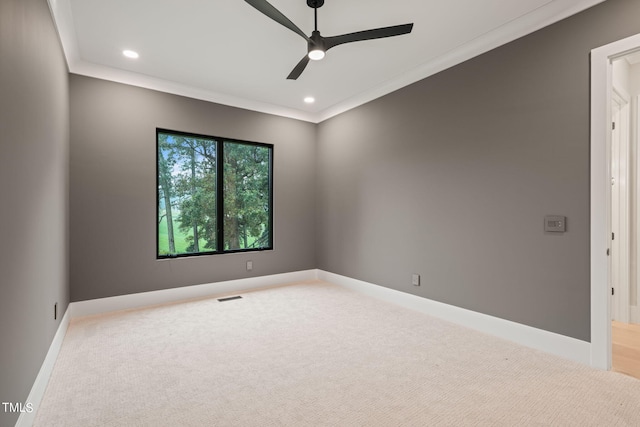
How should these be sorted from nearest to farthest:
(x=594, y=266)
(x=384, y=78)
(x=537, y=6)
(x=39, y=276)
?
(x=39, y=276) < (x=594, y=266) < (x=537, y=6) < (x=384, y=78)

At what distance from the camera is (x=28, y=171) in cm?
189

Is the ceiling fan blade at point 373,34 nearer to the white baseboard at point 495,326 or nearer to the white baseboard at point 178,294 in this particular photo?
the white baseboard at point 495,326

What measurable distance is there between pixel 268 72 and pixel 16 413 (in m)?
3.52

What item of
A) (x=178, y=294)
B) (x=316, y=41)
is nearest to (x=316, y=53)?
(x=316, y=41)

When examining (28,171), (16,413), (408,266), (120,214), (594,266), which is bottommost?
(16,413)

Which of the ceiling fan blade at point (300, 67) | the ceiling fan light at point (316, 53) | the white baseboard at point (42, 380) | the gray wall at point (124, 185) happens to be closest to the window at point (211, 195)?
the gray wall at point (124, 185)

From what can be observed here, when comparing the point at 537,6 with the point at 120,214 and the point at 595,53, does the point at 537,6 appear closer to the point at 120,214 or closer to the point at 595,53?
the point at 595,53

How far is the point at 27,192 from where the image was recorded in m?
1.86

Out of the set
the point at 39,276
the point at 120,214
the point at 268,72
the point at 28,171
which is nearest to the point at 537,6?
the point at 268,72

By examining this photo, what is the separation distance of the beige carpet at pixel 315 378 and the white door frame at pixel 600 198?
0.83 ft

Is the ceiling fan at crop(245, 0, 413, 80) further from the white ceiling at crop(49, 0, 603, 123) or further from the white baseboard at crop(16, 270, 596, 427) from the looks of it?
the white baseboard at crop(16, 270, 596, 427)

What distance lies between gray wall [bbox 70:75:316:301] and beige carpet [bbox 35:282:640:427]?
2.14ft

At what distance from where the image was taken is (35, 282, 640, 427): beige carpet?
180 centimetres

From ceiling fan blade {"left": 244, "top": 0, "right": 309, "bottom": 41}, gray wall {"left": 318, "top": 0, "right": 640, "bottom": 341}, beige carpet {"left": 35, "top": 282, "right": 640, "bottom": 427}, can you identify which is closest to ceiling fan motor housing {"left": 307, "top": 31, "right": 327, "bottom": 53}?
ceiling fan blade {"left": 244, "top": 0, "right": 309, "bottom": 41}
